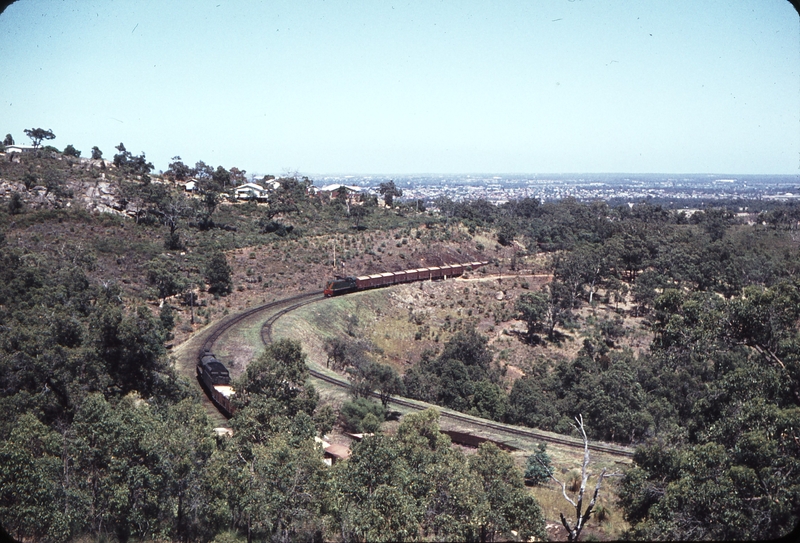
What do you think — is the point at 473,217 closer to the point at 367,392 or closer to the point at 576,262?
the point at 576,262

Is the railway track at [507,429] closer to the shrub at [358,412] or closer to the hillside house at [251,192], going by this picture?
the shrub at [358,412]

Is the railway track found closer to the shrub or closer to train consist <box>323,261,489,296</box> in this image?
the shrub

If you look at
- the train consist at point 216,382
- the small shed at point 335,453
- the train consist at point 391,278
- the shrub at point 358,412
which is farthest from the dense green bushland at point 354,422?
the train consist at point 391,278

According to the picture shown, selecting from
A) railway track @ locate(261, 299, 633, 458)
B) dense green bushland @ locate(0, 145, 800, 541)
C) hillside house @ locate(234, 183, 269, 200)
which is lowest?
railway track @ locate(261, 299, 633, 458)

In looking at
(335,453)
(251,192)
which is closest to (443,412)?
(335,453)

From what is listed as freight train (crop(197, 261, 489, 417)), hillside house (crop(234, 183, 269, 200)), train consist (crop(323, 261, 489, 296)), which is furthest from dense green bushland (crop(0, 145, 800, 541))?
hillside house (crop(234, 183, 269, 200))

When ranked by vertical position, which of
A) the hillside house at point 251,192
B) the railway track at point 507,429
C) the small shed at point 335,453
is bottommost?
the railway track at point 507,429

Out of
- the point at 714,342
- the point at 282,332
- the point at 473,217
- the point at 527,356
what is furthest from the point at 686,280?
the point at 714,342

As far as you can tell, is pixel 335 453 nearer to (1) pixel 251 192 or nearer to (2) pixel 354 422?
(2) pixel 354 422
